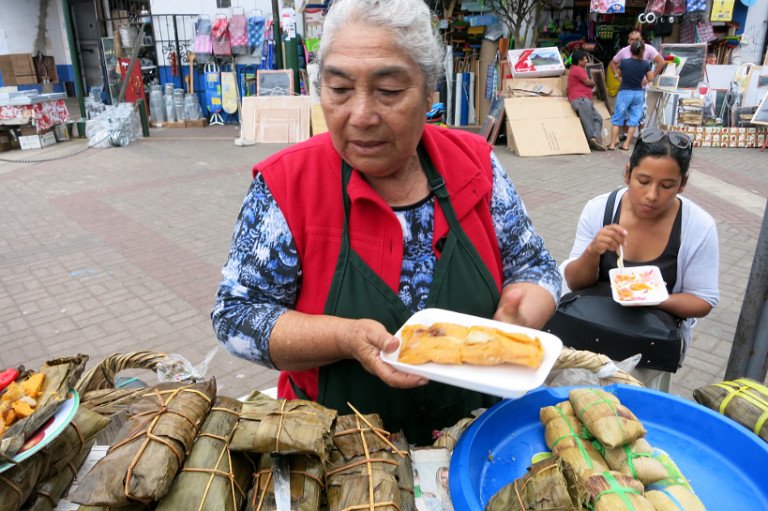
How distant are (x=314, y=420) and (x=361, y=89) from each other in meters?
0.85

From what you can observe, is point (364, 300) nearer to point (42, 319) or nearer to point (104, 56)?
point (42, 319)

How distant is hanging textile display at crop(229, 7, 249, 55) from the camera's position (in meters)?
13.8

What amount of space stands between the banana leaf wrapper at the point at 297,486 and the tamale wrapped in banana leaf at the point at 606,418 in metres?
0.73

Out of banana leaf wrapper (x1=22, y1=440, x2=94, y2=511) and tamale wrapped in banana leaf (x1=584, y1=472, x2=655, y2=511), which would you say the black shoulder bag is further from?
banana leaf wrapper (x1=22, y1=440, x2=94, y2=511)

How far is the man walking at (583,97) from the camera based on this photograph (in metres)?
10.5

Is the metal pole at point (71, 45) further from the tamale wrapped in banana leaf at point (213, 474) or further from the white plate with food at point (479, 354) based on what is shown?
the white plate with food at point (479, 354)

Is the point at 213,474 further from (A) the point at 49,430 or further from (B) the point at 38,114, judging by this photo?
(B) the point at 38,114

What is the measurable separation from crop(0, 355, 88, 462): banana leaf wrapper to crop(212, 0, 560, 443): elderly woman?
434 mm

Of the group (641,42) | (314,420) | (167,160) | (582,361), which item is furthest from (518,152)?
(314,420)

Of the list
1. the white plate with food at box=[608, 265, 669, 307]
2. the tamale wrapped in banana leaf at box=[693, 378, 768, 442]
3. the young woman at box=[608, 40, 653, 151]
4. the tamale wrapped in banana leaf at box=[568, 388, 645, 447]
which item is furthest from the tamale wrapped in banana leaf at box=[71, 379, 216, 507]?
the young woman at box=[608, 40, 653, 151]

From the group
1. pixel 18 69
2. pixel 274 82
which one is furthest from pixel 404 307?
pixel 18 69

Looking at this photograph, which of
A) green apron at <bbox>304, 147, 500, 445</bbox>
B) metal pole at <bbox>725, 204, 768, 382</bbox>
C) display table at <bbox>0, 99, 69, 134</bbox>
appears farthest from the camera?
display table at <bbox>0, 99, 69, 134</bbox>

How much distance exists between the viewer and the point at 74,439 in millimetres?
1465

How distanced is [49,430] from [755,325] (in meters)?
2.81
